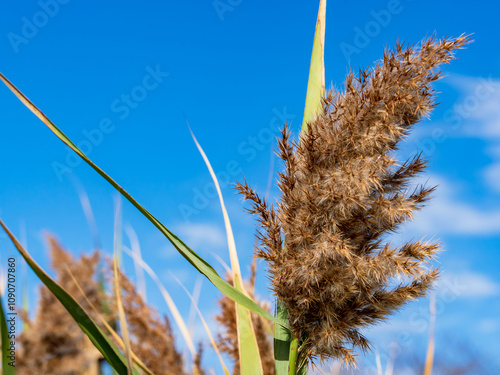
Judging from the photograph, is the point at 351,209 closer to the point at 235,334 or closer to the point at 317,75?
the point at 317,75

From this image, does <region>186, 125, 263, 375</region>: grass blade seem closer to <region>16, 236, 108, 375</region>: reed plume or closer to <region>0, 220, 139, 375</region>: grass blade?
<region>0, 220, 139, 375</region>: grass blade

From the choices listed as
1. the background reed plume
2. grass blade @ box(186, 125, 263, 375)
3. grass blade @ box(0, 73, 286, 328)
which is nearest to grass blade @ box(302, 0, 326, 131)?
the background reed plume

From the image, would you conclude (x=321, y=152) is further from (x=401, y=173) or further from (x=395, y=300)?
(x=395, y=300)

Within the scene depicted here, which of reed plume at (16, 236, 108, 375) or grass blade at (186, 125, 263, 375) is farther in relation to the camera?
reed plume at (16, 236, 108, 375)

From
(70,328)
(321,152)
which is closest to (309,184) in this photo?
(321,152)

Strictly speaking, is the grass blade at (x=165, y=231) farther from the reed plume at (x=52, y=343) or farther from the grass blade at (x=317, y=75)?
the reed plume at (x=52, y=343)
